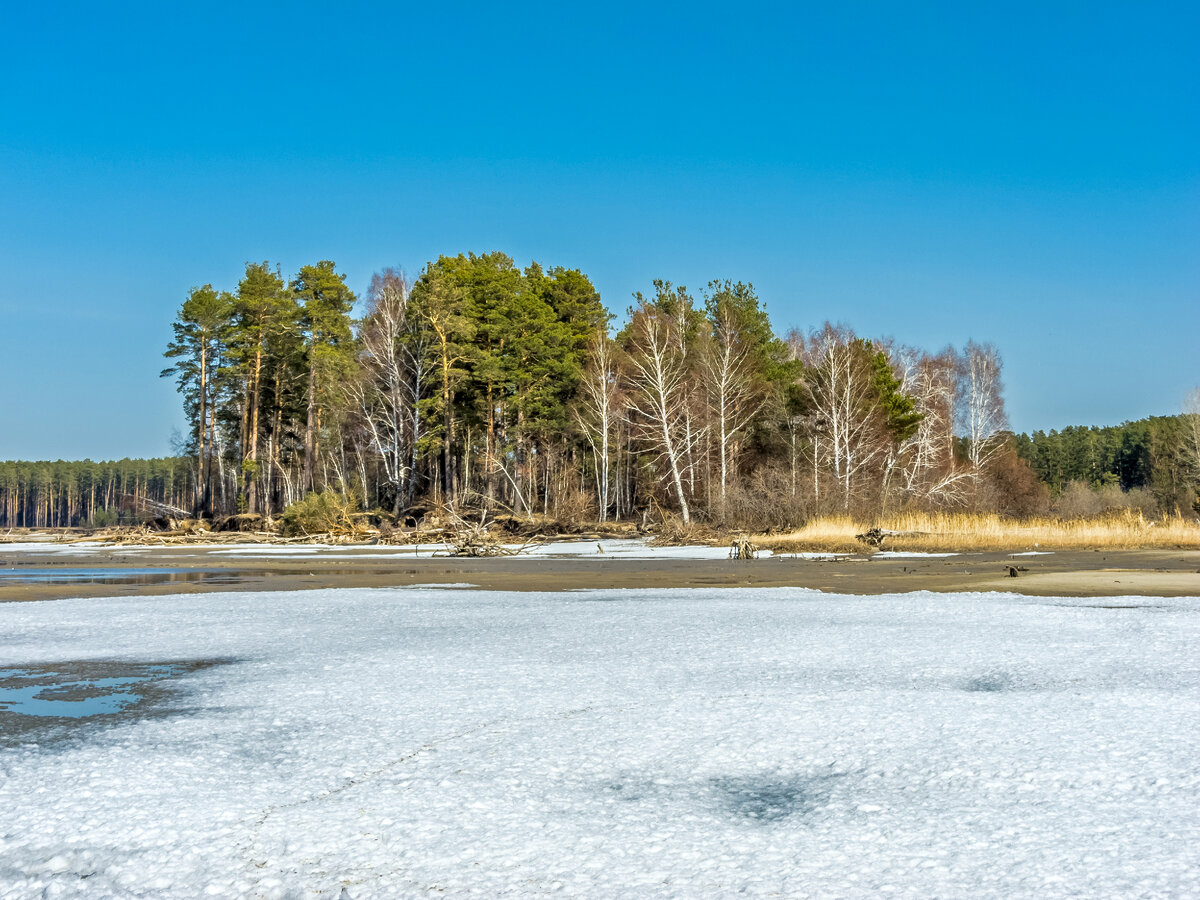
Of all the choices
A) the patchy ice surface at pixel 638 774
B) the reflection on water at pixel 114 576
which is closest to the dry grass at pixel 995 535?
the reflection on water at pixel 114 576

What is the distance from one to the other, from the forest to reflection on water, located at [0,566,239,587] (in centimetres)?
1320

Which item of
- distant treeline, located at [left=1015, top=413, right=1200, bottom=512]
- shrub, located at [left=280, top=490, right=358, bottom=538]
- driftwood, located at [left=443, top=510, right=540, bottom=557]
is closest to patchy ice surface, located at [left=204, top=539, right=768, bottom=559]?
driftwood, located at [left=443, top=510, right=540, bottom=557]

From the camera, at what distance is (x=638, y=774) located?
3.72 meters

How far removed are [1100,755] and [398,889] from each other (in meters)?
2.98

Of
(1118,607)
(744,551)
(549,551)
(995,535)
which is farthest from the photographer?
(549,551)

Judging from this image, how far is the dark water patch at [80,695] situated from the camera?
4.77m

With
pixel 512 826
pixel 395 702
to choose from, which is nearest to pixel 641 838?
pixel 512 826

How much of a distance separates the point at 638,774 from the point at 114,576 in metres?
17.2

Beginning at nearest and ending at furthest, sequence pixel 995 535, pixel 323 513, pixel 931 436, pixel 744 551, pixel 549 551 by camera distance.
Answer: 1. pixel 744 551
2. pixel 995 535
3. pixel 549 551
4. pixel 323 513
5. pixel 931 436

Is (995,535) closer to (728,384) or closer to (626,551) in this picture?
(626,551)

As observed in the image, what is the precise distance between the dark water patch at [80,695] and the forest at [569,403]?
2500cm

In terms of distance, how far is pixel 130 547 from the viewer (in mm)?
33469

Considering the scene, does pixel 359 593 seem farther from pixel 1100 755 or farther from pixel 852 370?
pixel 852 370

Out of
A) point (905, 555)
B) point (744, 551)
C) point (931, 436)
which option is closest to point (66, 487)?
point (931, 436)
